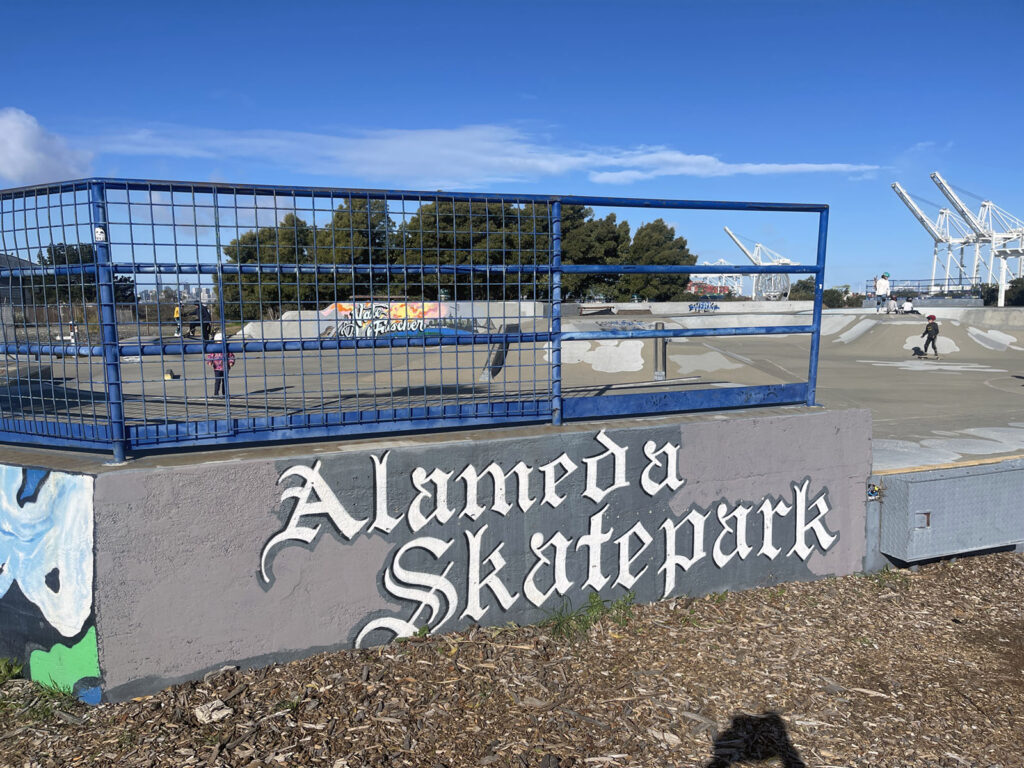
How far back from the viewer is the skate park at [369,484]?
11.5 feet

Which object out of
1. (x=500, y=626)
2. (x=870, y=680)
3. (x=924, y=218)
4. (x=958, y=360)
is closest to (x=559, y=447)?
(x=500, y=626)

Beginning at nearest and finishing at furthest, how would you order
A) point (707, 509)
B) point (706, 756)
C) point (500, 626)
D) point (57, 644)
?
point (706, 756) → point (57, 644) → point (500, 626) → point (707, 509)

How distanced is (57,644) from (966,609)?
18.2 ft

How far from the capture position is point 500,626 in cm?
424

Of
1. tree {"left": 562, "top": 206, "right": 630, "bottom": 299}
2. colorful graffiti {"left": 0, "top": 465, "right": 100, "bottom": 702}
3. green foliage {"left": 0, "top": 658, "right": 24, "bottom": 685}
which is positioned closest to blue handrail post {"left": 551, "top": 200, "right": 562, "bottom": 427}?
colorful graffiti {"left": 0, "top": 465, "right": 100, "bottom": 702}

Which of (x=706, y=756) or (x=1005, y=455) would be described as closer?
(x=706, y=756)

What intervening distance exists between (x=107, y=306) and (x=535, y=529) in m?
2.62

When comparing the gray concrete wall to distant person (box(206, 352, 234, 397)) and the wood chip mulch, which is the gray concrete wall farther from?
distant person (box(206, 352, 234, 397))

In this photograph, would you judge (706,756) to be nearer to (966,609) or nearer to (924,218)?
(966,609)

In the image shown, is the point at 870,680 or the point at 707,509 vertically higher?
the point at 707,509

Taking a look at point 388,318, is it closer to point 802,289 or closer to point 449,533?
point 449,533

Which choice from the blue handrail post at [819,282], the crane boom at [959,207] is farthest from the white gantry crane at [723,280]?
the crane boom at [959,207]

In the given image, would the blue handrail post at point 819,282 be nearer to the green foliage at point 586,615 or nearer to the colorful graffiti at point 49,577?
the green foliage at point 586,615

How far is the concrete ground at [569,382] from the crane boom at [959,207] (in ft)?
260
